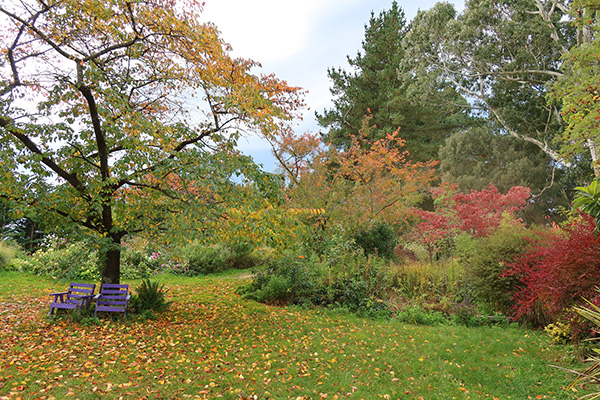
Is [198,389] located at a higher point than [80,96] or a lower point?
lower

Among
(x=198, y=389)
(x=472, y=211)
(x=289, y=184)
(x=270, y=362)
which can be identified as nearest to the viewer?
(x=198, y=389)

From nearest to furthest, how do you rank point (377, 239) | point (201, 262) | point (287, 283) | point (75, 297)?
point (75, 297) < point (287, 283) < point (377, 239) < point (201, 262)

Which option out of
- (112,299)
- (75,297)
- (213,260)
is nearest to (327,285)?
(112,299)

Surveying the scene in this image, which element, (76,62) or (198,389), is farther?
(76,62)

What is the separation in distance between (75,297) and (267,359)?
12.7 ft

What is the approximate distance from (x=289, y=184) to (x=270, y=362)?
318 inches

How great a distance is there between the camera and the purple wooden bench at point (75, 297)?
5.66 meters

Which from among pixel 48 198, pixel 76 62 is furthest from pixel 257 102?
pixel 48 198

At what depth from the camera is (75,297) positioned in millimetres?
5773

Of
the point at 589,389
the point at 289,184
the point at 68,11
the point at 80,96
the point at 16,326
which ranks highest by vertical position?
the point at 68,11

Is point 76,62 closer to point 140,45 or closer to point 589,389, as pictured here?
point 140,45

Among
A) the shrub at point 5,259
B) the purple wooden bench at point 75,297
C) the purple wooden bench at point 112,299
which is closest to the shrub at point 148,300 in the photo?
the purple wooden bench at point 112,299

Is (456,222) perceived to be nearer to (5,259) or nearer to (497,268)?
(497,268)

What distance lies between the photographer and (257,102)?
6.83m
